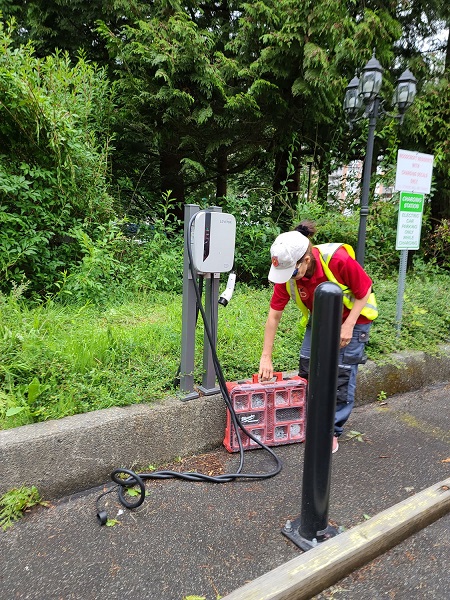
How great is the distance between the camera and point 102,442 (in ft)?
8.21

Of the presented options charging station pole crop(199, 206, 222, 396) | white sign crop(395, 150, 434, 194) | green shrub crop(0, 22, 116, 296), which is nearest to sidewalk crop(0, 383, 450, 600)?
charging station pole crop(199, 206, 222, 396)

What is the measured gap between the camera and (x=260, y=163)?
8.57m

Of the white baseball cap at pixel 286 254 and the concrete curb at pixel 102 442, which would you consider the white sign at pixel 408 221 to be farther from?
the concrete curb at pixel 102 442

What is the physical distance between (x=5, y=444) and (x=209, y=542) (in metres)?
1.19

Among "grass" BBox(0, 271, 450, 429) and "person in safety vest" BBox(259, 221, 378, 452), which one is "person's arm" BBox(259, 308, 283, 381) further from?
"grass" BBox(0, 271, 450, 429)

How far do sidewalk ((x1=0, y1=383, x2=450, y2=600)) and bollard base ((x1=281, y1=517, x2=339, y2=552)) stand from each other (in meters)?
0.03

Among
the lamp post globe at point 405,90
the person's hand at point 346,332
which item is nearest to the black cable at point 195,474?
the person's hand at point 346,332

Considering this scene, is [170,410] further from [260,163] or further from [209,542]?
[260,163]

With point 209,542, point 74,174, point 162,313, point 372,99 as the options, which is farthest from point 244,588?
point 372,99

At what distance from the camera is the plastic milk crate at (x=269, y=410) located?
9.52 ft

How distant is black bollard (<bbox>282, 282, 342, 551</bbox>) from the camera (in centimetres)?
192

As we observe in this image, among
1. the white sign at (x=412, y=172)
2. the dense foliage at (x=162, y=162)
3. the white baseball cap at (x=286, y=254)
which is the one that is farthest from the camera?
the white sign at (x=412, y=172)

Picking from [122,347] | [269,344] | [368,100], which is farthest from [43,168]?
[368,100]

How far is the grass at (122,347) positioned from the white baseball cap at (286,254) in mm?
1042
